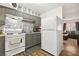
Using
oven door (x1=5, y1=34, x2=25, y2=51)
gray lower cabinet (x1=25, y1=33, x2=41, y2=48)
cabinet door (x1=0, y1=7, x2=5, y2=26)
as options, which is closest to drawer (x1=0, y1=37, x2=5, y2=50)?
oven door (x1=5, y1=34, x2=25, y2=51)

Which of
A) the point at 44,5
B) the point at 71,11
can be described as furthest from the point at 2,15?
the point at 71,11

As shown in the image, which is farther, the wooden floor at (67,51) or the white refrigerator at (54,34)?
the white refrigerator at (54,34)

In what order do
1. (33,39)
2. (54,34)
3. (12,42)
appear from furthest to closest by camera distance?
(33,39) < (54,34) < (12,42)

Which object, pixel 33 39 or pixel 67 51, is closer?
pixel 67 51

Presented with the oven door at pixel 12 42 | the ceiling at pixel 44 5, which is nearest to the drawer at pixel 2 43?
the oven door at pixel 12 42

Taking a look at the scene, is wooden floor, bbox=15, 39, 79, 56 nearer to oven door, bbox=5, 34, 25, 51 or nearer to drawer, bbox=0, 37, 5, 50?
oven door, bbox=5, 34, 25, 51

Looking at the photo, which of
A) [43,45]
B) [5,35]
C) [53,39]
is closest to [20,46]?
[5,35]

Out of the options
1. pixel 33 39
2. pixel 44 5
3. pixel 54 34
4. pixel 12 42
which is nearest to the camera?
pixel 44 5

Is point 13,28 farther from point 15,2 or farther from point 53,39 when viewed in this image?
point 53,39

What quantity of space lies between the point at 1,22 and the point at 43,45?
108 centimetres

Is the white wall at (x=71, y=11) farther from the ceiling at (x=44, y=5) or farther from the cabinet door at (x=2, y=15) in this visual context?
the cabinet door at (x=2, y=15)

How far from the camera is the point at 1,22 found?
1.48m

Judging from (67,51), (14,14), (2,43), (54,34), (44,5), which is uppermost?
(44,5)

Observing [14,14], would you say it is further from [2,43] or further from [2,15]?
[2,43]
